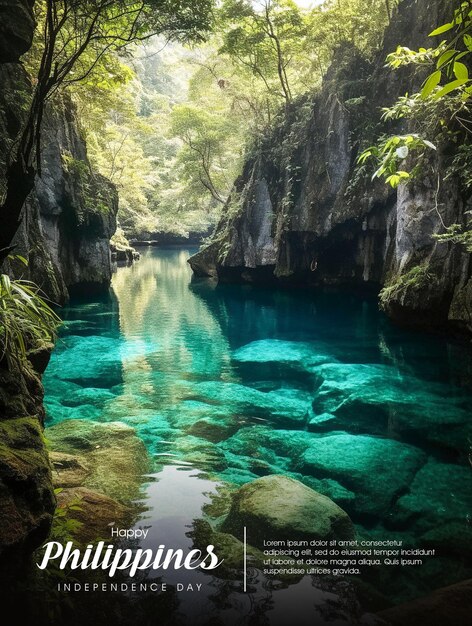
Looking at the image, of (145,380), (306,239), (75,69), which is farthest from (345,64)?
(145,380)

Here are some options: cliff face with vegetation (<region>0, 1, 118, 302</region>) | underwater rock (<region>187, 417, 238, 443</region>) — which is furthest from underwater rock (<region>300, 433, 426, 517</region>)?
cliff face with vegetation (<region>0, 1, 118, 302</region>)

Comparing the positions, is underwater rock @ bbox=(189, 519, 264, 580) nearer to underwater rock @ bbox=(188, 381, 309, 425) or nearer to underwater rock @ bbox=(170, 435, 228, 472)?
underwater rock @ bbox=(170, 435, 228, 472)

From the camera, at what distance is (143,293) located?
22.0m

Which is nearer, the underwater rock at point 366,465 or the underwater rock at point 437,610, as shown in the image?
the underwater rock at point 437,610

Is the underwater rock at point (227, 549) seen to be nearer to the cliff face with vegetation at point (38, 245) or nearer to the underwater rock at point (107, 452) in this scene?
the underwater rock at point (107, 452)

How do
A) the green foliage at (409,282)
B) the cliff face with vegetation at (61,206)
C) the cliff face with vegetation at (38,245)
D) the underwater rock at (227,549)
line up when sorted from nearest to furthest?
1. the cliff face with vegetation at (38,245)
2. the underwater rock at (227,549)
3. the cliff face with vegetation at (61,206)
4. the green foliage at (409,282)

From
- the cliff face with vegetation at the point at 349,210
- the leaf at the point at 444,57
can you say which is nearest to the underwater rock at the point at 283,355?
the cliff face with vegetation at the point at 349,210

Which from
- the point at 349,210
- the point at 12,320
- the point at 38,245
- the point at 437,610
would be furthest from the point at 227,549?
the point at 349,210

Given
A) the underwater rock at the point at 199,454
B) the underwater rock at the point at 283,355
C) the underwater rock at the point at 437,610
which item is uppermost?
the underwater rock at the point at 437,610

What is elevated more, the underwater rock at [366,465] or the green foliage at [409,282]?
the green foliage at [409,282]

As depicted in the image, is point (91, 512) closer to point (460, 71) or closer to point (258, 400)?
point (460, 71)

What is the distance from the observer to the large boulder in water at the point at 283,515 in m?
3.51

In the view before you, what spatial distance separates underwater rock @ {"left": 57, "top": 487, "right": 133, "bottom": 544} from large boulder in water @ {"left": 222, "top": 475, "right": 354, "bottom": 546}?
3.22 ft

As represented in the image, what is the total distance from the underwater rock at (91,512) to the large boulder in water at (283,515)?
3.22 ft
